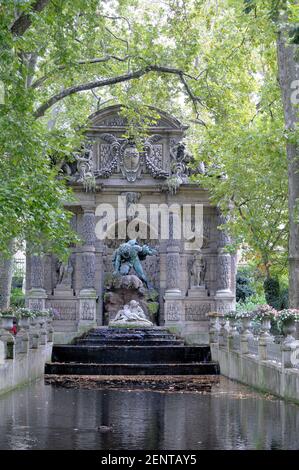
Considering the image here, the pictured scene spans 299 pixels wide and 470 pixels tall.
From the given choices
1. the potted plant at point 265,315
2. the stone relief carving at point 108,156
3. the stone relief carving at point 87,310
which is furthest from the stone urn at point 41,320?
the potted plant at point 265,315

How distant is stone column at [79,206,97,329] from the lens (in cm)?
2595

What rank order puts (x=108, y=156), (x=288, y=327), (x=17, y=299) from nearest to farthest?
(x=288, y=327)
(x=108, y=156)
(x=17, y=299)

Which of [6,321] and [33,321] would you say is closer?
[6,321]

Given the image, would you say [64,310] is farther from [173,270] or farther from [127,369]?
[127,369]

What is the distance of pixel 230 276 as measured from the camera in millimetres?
26531

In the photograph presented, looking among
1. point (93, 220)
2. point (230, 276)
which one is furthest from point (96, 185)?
point (230, 276)

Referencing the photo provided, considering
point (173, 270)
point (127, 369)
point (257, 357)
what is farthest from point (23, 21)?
point (173, 270)

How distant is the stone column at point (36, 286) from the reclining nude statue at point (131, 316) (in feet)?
9.48

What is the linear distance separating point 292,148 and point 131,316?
28.1 feet

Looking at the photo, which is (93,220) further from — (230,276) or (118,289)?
(230,276)

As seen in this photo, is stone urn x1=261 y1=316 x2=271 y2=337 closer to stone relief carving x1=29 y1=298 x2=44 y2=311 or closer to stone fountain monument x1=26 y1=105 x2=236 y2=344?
stone fountain monument x1=26 y1=105 x2=236 y2=344

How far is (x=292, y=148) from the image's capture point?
58.8 feet

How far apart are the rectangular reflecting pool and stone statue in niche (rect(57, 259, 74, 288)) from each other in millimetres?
10726
